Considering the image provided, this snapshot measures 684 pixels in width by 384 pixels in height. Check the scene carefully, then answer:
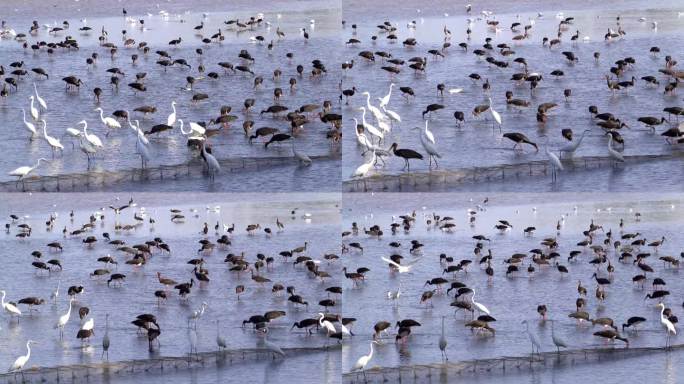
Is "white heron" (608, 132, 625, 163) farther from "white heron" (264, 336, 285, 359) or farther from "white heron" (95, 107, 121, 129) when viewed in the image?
"white heron" (95, 107, 121, 129)

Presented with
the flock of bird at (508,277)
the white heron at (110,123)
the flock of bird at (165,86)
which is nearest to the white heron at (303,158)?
the flock of bird at (165,86)

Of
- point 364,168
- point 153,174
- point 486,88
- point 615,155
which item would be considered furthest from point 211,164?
point 486,88

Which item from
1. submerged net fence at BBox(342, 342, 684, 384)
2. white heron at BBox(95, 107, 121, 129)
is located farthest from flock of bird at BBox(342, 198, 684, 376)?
white heron at BBox(95, 107, 121, 129)

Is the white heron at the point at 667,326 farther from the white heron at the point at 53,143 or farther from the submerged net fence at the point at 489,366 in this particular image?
the white heron at the point at 53,143

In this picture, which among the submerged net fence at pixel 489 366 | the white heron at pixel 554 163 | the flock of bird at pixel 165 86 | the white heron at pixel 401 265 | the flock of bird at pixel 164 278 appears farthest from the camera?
the white heron at pixel 401 265

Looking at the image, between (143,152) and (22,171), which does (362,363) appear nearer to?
(143,152)

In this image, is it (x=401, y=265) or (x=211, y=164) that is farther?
(x=401, y=265)
